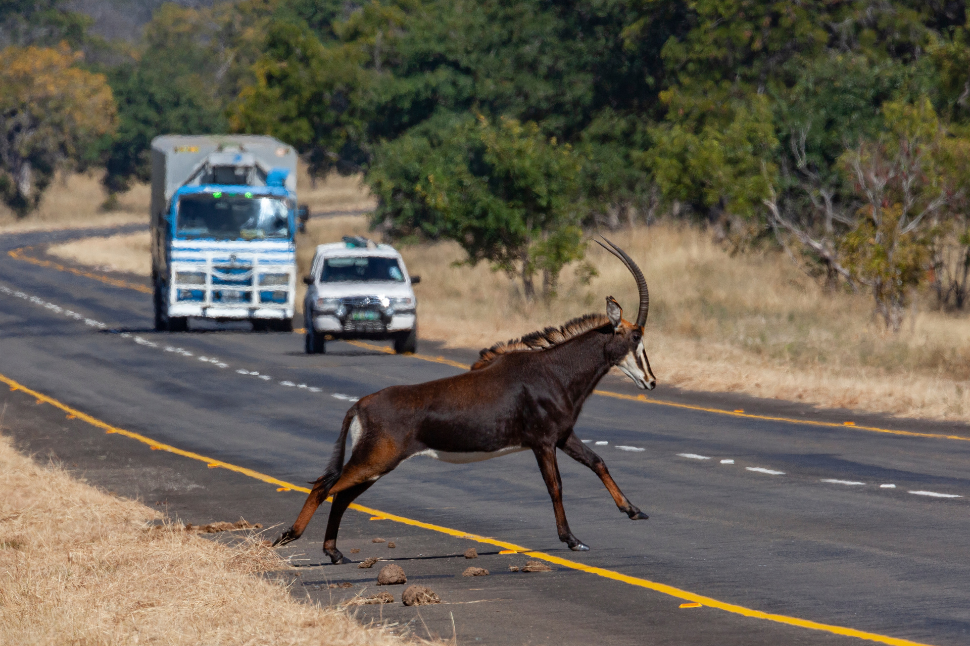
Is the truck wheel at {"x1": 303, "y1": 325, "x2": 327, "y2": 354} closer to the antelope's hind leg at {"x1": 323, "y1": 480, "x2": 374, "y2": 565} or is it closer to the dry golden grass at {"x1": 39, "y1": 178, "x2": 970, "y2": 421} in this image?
the dry golden grass at {"x1": 39, "y1": 178, "x2": 970, "y2": 421}

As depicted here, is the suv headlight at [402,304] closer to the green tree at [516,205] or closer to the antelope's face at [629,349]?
the green tree at [516,205]

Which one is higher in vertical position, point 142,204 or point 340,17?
point 340,17

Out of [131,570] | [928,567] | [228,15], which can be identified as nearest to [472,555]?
[131,570]

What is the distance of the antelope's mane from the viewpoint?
38.6ft

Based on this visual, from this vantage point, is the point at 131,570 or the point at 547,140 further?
the point at 547,140

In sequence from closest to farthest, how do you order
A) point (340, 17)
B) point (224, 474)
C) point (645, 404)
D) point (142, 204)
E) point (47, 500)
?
1. point (47, 500)
2. point (224, 474)
3. point (645, 404)
4. point (340, 17)
5. point (142, 204)

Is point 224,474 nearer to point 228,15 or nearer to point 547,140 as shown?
point 547,140

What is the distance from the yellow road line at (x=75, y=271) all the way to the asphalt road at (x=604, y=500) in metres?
19.0

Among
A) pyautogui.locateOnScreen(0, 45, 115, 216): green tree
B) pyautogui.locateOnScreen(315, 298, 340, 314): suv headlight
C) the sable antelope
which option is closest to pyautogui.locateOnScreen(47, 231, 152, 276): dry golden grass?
pyautogui.locateOnScreen(0, 45, 115, 216): green tree

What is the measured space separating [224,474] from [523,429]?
6.85 metres

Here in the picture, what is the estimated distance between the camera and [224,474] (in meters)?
17.2

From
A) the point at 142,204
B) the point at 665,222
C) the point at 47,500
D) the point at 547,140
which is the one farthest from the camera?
the point at 142,204

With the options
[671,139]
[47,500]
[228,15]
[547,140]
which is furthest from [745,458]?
[228,15]

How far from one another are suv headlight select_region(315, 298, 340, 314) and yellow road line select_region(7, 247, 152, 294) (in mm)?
18564
